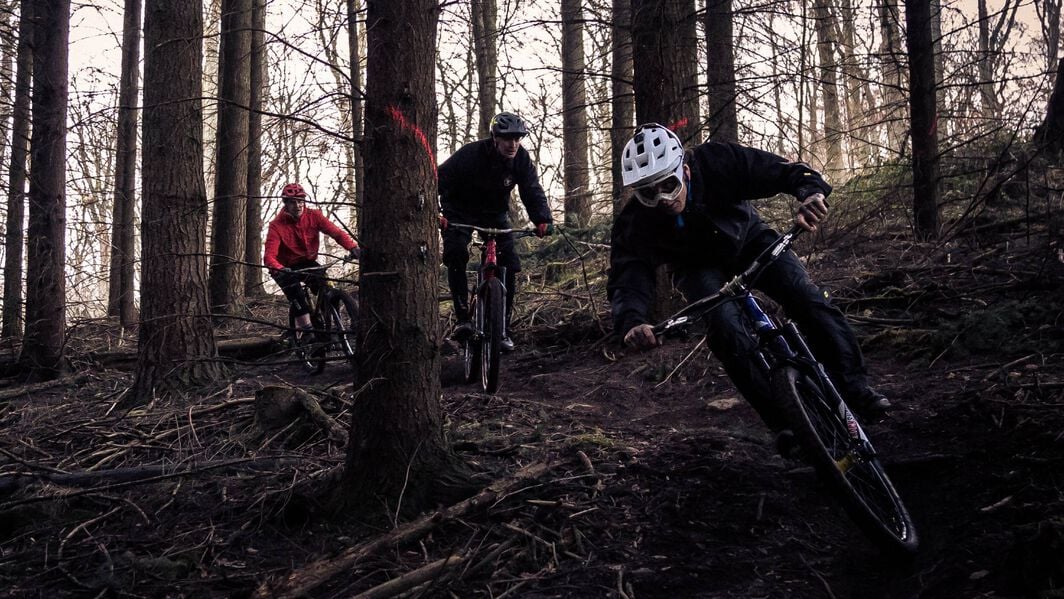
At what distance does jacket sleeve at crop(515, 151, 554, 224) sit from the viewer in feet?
26.2

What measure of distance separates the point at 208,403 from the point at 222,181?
8084mm

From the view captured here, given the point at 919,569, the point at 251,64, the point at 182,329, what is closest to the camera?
the point at 919,569

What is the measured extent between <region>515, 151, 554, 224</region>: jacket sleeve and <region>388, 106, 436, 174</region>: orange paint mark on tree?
3.51 m

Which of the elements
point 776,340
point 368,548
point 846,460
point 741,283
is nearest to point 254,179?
point 368,548

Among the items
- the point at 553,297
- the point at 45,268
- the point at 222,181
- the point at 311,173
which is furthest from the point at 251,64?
the point at 311,173

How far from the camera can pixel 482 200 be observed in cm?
812

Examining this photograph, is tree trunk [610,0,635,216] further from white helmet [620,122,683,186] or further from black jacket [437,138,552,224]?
white helmet [620,122,683,186]

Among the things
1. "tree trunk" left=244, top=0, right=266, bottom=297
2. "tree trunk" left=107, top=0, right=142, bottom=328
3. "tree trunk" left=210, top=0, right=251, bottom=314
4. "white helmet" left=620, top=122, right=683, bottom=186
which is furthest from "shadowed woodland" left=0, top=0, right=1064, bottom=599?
"tree trunk" left=244, top=0, right=266, bottom=297

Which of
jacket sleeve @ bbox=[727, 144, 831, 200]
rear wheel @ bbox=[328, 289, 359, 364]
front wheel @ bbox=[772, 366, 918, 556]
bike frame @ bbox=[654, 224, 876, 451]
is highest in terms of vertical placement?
jacket sleeve @ bbox=[727, 144, 831, 200]

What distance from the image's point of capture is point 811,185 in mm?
4426

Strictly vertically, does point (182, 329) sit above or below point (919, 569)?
above

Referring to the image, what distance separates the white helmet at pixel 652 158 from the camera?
4422 mm

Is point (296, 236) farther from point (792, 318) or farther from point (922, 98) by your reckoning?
point (922, 98)

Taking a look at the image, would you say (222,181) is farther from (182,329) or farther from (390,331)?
(390,331)
